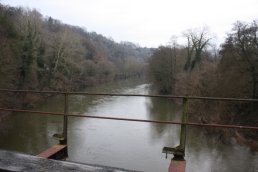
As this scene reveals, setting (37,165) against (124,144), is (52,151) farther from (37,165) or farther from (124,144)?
(124,144)

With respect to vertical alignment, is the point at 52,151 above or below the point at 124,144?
above

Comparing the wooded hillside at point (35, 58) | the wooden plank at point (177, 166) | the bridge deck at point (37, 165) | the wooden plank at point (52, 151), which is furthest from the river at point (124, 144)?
the bridge deck at point (37, 165)

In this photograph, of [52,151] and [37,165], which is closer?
[37,165]

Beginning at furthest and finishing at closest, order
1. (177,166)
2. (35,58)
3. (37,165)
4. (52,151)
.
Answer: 1. (35,58)
2. (52,151)
3. (177,166)
4. (37,165)

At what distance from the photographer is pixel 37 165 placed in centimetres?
263

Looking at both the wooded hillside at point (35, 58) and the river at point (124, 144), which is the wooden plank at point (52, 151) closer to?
the river at point (124, 144)

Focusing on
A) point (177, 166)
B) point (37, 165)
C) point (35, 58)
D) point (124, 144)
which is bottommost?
point (124, 144)

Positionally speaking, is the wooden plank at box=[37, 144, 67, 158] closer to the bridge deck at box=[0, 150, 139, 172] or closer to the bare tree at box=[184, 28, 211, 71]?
the bridge deck at box=[0, 150, 139, 172]

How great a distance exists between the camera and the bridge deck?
2517 mm

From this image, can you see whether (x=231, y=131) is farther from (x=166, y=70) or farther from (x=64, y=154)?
(x=166, y=70)

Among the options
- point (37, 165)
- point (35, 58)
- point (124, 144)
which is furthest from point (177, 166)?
point (35, 58)

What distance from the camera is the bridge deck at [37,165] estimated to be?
8.26 ft

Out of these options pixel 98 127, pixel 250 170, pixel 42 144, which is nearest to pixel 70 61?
pixel 98 127

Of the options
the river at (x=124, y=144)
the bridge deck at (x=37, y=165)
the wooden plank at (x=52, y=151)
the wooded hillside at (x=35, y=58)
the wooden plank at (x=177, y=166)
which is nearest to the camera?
the bridge deck at (x=37, y=165)
